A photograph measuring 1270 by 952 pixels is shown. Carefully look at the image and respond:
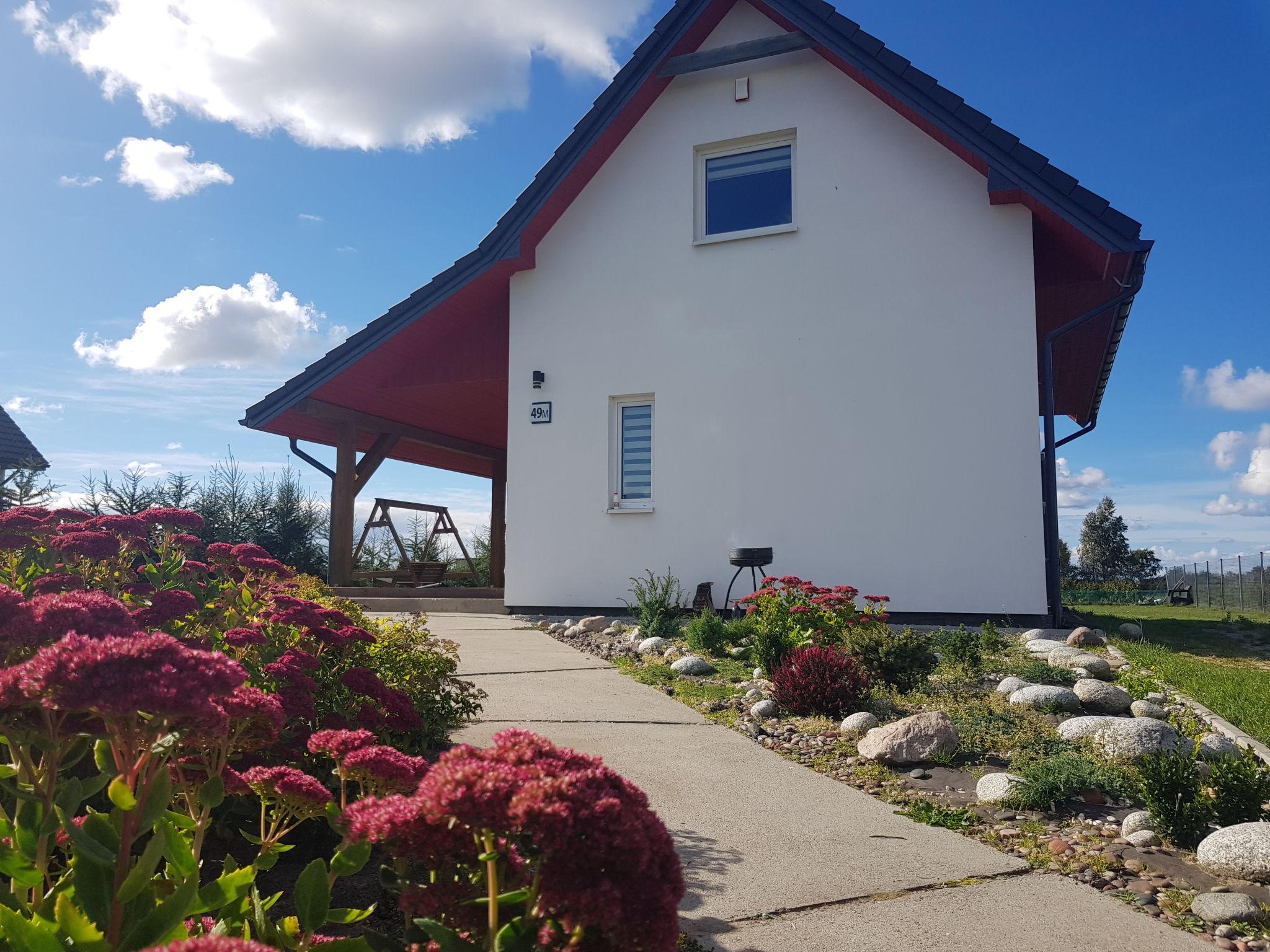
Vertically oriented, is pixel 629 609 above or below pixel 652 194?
below

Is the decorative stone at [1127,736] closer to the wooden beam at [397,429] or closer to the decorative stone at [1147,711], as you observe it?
the decorative stone at [1147,711]

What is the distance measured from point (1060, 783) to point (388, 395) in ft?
32.1

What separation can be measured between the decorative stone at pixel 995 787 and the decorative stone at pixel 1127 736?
0.65 meters

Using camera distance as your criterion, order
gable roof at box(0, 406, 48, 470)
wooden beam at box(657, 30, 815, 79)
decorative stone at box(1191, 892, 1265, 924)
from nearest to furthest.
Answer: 1. decorative stone at box(1191, 892, 1265, 924)
2. wooden beam at box(657, 30, 815, 79)
3. gable roof at box(0, 406, 48, 470)

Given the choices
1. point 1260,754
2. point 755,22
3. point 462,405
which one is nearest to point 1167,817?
point 1260,754

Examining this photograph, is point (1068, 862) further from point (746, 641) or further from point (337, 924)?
point (746, 641)

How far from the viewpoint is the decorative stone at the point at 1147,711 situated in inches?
182

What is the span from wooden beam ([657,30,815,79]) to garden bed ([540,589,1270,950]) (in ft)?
19.2

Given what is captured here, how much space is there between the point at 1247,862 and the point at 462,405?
10825 millimetres

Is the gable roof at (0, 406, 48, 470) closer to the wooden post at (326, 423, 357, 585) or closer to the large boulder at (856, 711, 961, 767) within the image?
the wooden post at (326, 423, 357, 585)

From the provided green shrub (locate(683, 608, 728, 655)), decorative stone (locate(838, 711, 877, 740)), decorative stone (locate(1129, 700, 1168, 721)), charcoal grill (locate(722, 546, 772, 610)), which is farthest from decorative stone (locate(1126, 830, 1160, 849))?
charcoal grill (locate(722, 546, 772, 610))

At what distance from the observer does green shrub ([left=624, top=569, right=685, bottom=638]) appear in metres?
7.67

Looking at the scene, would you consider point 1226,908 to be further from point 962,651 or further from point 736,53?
point 736,53

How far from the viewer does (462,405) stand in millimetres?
12445
